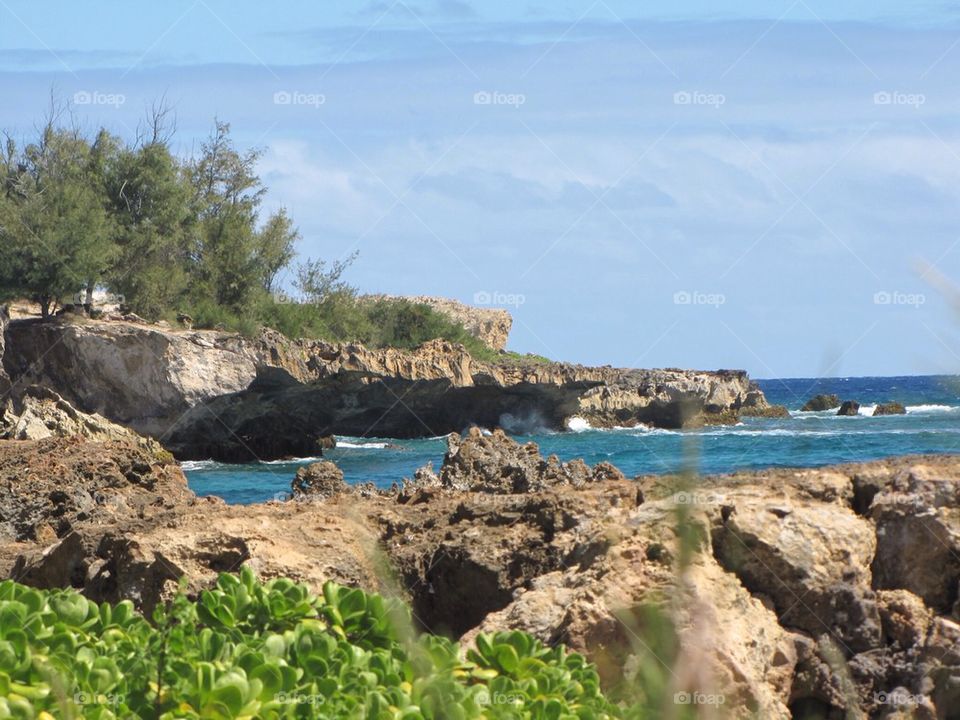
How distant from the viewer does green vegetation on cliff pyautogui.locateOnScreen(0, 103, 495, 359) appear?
113ft

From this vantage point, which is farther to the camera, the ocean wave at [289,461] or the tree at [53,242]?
the ocean wave at [289,461]

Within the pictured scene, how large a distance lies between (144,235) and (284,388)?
22.0ft

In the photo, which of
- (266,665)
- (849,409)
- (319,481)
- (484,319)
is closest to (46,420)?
(319,481)

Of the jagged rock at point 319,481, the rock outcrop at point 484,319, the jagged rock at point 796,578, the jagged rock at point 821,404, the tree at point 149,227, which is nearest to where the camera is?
the jagged rock at point 796,578

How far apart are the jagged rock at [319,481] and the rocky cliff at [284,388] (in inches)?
951

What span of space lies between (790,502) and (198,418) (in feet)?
101

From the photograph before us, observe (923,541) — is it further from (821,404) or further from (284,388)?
(821,404)

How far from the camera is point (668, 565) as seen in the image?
489 cm

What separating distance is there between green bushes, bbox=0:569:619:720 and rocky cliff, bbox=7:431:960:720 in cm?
37

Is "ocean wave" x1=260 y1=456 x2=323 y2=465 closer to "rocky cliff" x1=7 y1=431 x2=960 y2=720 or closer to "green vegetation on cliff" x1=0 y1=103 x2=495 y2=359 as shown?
"green vegetation on cliff" x1=0 y1=103 x2=495 y2=359

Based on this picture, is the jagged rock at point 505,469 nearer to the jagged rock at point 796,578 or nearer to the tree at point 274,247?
the jagged rock at point 796,578

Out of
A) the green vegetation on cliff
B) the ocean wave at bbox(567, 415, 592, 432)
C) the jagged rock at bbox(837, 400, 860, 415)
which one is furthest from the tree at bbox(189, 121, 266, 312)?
the jagged rock at bbox(837, 400, 860, 415)

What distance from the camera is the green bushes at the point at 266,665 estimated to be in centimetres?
308

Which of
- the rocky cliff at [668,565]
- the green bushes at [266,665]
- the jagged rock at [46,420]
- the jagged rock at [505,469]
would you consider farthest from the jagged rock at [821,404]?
the green bushes at [266,665]
